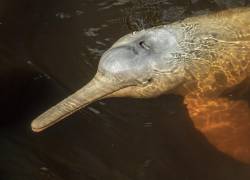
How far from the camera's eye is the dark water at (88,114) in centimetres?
629

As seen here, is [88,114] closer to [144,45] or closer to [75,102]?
[75,102]

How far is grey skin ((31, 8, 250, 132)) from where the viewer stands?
6133mm

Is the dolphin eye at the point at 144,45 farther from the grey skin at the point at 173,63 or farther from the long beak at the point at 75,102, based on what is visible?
the long beak at the point at 75,102

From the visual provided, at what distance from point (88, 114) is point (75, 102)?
722 mm

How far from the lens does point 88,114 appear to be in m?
6.76

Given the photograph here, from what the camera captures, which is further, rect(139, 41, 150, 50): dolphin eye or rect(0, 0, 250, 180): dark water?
rect(139, 41, 150, 50): dolphin eye

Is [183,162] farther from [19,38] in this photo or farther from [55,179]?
[19,38]

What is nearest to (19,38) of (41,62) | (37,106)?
(41,62)

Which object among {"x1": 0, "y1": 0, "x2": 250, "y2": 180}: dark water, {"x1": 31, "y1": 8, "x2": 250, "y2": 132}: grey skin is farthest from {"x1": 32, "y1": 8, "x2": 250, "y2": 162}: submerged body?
{"x1": 0, "y1": 0, "x2": 250, "y2": 180}: dark water

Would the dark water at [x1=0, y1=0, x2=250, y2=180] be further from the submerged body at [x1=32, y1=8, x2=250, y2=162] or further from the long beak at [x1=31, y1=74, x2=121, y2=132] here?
the long beak at [x1=31, y1=74, x2=121, y2=132]

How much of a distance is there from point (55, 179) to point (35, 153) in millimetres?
466

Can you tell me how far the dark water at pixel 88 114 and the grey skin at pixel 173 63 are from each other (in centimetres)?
39

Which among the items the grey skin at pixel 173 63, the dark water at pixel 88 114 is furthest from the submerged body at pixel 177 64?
the dark water at pixel 88 114

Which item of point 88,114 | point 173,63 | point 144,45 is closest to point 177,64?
point 173,63
